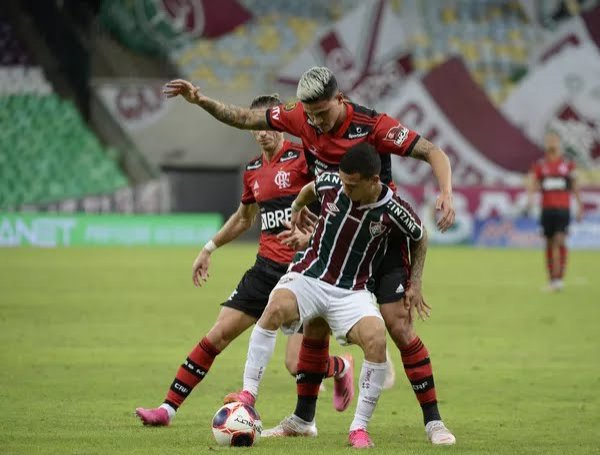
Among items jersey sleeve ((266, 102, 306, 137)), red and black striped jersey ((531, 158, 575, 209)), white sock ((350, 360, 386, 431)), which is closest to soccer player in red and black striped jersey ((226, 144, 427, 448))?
white sock ((350, 360, 386, 431))

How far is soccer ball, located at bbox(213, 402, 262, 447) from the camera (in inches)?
265

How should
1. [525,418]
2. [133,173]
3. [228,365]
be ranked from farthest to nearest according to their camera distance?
[133,173] < [228,365] < [525,418]

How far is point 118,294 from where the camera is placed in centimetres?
1870

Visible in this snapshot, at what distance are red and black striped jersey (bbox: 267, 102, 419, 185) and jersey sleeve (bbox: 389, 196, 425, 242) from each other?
30 cm

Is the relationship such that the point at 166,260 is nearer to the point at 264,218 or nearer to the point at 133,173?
the point at 133,173

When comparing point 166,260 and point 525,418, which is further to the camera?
point 166,260

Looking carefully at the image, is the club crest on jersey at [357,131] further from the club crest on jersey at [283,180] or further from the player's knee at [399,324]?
the club crest on jersey at [283,180]

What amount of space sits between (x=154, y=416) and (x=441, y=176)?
2293 millimetres

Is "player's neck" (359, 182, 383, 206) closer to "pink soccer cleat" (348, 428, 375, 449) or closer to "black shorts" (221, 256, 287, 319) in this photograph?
"pink soccer cleat" (348, 428, 375, 449)

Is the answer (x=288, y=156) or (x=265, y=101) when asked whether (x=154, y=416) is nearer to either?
(x=288, y=156)

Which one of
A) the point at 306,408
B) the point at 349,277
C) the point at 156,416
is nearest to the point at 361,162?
the point at 349,277

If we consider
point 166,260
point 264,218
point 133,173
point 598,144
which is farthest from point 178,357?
point 598,144

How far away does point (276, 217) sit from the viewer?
856cm

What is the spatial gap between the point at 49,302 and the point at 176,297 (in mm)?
2249
